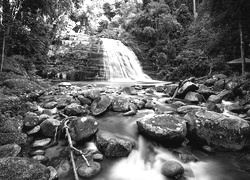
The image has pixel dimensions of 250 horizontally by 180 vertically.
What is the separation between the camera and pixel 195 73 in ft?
42.9

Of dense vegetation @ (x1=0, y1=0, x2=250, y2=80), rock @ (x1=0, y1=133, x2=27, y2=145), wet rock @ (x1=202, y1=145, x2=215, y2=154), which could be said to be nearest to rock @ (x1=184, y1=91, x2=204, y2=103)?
wet rock @ (x1=202, y1=145, x2=215, y2=154)

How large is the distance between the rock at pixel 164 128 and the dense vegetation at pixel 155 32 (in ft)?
25.8

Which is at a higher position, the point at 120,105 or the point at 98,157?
the point at 120,105

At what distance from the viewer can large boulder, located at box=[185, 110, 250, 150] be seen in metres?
3.05

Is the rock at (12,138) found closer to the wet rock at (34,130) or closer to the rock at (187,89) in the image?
the wet rock at (34,130)

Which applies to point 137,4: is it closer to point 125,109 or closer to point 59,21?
point 59,21

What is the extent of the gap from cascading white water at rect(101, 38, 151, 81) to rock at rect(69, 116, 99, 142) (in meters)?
10.1

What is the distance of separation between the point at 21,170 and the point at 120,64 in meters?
13.4

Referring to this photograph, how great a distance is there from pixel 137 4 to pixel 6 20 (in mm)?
26146

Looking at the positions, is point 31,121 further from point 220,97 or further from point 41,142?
point 220,97

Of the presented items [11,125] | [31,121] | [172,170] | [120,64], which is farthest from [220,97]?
[120,64]

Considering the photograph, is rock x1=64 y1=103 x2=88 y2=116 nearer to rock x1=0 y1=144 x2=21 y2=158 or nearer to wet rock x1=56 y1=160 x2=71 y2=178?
rock x1=0 y1=144 x2=21 y2=158

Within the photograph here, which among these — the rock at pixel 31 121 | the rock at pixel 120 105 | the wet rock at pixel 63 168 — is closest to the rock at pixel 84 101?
the rock at pixel 120 105

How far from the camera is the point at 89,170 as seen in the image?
2420 mm
